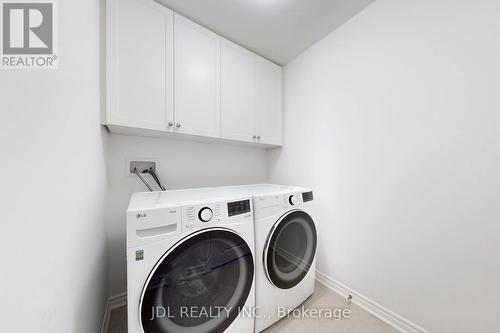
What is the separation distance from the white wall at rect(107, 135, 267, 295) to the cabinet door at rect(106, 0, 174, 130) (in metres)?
0.34

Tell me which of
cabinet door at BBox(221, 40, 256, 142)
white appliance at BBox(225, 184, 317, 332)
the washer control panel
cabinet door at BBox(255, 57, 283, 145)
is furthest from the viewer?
cabinet door at BBox(255, 57, 283, 145)

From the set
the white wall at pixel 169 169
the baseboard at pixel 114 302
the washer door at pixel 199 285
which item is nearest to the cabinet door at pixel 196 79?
the white wall at pixel 169 169

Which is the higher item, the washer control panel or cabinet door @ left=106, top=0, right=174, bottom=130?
cabinet door @ left=106, top=0, right=174, bottom=130

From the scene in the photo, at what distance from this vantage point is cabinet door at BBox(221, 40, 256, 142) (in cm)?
154

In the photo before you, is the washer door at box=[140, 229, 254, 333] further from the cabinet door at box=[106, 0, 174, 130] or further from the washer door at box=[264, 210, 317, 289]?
the cabinet door at box=[106, 0, 174, 130]

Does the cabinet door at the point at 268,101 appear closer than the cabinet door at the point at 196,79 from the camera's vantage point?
No

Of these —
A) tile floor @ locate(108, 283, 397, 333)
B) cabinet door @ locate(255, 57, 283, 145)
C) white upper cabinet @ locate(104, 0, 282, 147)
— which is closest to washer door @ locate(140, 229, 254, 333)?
tile floor @ locate(108, 283, 397, 333)

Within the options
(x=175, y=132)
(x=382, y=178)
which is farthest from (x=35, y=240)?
(x=382, y=178)

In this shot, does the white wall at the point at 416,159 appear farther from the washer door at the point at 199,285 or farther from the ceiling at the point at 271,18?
the washer door at the point at 199,285

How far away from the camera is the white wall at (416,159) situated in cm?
85

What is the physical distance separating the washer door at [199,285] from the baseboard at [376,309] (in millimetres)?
933

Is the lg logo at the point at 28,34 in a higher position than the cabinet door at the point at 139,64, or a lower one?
lower

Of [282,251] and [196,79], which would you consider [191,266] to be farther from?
[196,79]

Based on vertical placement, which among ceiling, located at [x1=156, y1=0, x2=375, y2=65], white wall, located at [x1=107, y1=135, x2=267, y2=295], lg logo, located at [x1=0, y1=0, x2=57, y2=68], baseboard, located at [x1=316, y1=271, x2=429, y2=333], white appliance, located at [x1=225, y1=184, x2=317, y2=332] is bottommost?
Result: baseboard, located at [x1=316, y1=271, x2=429, y2=333]
